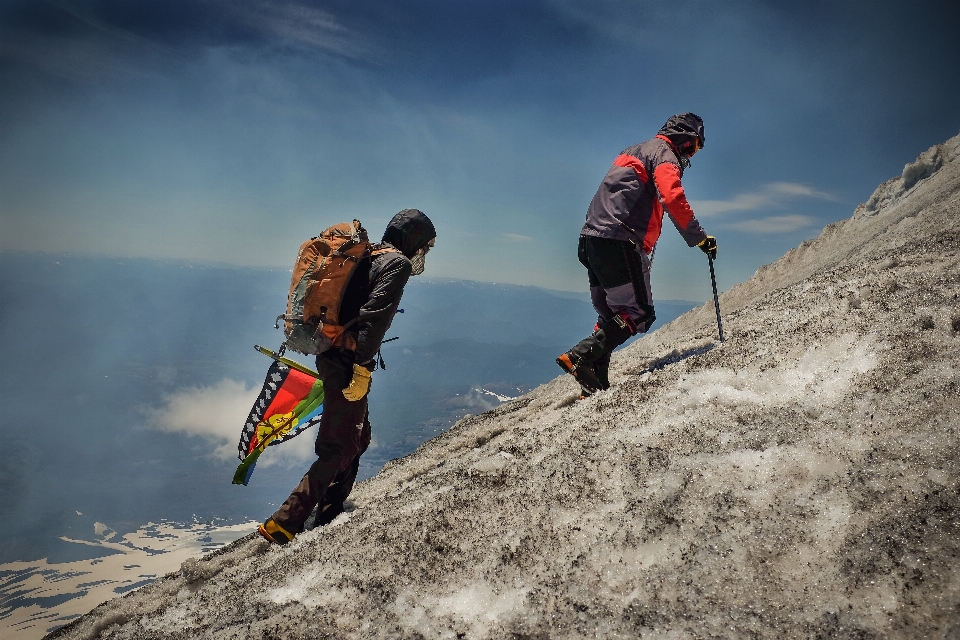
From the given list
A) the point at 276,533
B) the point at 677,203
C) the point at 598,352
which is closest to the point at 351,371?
the point at 276,533

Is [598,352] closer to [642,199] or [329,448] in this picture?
[642,199]

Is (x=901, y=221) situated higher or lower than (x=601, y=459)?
higher

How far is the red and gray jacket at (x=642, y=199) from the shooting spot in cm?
634

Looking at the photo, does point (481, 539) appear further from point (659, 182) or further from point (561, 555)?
point (659, 182)

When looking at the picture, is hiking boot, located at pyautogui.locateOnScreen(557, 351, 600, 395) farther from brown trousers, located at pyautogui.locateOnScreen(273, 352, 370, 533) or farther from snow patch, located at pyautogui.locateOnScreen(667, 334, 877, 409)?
brown trousers, located at pyautogui.locateOnScreen(273, 352, 370, 533)

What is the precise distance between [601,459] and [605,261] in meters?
3.32

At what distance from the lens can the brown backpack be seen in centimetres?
578

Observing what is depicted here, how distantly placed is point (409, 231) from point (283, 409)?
350 cm

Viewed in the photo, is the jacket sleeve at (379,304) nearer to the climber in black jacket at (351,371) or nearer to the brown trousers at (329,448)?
the climber in black jacket at (351,371)

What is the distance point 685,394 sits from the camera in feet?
16.4

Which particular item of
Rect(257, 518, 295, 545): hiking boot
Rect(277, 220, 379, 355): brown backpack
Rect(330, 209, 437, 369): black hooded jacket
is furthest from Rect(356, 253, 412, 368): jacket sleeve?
Rect(257, 518, 295, 545): hiking boot

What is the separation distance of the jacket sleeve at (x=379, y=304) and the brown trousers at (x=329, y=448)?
39 cm

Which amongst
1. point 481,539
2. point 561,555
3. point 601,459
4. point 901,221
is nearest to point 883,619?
point 561,555

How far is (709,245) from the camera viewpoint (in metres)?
6.56
